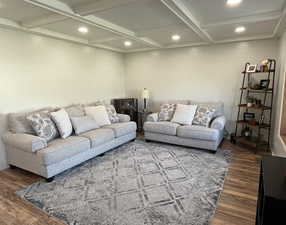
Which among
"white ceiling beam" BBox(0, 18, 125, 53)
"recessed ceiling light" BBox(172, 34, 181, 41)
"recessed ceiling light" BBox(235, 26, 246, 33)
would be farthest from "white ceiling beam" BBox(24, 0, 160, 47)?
"recessed ceiling light" BBox(235, 26, 246, 33)

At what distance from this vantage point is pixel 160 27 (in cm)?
321

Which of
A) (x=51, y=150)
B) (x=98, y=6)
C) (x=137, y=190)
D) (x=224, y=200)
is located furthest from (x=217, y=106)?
(x=51, y=150)

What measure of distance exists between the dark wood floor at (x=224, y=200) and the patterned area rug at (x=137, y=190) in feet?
0.30

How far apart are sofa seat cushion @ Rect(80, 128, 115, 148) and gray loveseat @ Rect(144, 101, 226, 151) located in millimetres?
1025

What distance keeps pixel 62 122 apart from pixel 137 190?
5.73ft

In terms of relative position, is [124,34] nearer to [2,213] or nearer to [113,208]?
[113,208]

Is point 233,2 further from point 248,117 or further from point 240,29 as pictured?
point 248,117

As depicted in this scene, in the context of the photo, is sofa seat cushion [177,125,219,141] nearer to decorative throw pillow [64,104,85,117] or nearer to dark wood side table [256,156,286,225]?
decorative throw pillow [64,104,85,117]

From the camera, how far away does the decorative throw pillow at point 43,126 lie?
299 cm

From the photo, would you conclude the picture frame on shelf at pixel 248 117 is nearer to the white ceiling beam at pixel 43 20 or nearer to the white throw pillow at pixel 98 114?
the white throw pillow at pixel 98 114

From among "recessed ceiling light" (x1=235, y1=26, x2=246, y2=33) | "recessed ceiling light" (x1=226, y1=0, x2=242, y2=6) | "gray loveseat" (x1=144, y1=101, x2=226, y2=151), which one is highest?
"recessed ceiling light" (x1=235, y1=26, x2=246, y2=33)

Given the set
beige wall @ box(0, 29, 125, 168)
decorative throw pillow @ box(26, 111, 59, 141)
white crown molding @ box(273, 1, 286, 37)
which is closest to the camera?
white crown molding @ box(273, 1, 286, 37)

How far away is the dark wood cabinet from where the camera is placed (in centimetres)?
519

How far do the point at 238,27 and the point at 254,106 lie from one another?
157 centimetres
